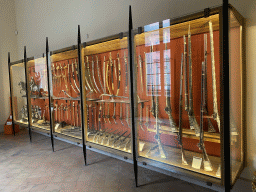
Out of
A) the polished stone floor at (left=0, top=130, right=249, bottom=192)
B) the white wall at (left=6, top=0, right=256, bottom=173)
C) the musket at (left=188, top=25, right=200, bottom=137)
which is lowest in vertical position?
the polished stone floor at (left=0, top=130, right=249, bottom=192)

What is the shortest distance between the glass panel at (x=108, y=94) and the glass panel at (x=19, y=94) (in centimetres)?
293

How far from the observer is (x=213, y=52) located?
1970mm

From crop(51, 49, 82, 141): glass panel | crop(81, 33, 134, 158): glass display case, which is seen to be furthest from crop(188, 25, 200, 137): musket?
crop(51, 49, 82, 141): glass panel

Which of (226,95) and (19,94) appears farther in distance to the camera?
(19,94)

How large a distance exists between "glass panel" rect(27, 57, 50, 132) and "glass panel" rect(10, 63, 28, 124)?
16.3 inches

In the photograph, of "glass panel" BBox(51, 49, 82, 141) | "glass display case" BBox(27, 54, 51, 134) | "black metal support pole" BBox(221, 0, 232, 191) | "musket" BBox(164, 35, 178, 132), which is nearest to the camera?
"black metal support pole" BBox(221, 0, 232, 191)

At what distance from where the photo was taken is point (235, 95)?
6.81 feet

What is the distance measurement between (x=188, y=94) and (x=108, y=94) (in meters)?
1.37

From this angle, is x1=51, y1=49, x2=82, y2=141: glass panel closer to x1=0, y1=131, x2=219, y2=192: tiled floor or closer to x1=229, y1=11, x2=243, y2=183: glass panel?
x1=0, y1=131, x2=219, y2=192: tiled floor

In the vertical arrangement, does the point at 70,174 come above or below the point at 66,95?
below

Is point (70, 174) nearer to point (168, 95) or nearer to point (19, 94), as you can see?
point (168, 95)

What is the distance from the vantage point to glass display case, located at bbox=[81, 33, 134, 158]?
2.88 m

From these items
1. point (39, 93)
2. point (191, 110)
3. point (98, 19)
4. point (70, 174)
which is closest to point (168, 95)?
point (191, 110)

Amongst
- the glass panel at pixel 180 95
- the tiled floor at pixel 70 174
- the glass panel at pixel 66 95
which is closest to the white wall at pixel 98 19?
the glass panel at pixel 180 95
